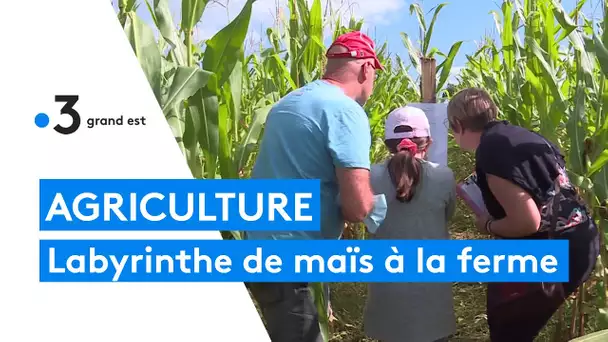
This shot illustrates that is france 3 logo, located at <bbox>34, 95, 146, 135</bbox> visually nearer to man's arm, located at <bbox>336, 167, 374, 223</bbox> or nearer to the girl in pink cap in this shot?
man's arm, located at <bbox>336, 167, 374, 223</bbox>

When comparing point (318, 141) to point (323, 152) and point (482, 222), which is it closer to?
point (323, 152)

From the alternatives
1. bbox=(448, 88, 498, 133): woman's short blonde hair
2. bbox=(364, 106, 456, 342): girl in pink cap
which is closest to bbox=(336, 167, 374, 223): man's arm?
bbox=(364, 106, 456, 342): girl in pink cap

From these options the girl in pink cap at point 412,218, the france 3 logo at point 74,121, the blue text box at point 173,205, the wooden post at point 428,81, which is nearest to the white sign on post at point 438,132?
the girl in pink cap at point 412,218

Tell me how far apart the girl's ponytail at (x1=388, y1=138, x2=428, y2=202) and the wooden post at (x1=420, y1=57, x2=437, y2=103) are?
2.35ft

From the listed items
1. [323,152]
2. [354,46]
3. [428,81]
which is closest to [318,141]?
[323,152]

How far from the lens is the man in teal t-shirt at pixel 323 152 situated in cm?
138

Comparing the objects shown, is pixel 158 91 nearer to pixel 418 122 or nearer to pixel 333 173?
pixel 333 173

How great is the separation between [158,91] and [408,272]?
837mm

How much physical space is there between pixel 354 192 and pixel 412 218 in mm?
326

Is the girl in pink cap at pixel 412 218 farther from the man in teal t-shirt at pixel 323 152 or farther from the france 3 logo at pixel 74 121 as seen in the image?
the france 3 logo at pixel 74 121

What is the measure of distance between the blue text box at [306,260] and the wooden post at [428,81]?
33.4 inches

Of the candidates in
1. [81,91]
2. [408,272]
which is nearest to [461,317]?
[408,272]

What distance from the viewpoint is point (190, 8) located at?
68.9 inches

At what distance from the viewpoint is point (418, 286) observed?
1.64 meters
